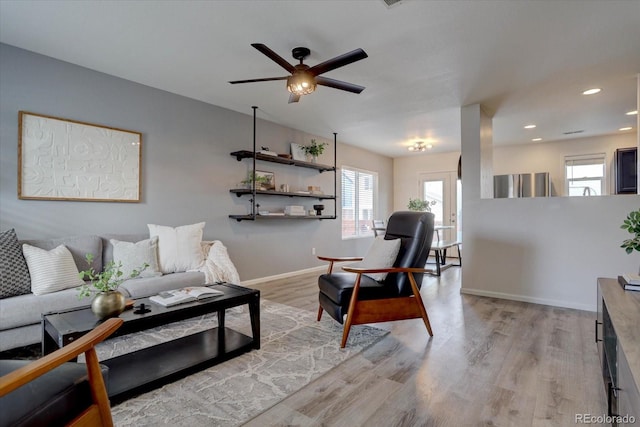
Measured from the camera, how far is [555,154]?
6449 mm

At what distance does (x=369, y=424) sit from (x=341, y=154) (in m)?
5.37

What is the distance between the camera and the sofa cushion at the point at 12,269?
91.3 inches

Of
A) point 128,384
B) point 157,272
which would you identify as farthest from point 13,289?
point 128,384

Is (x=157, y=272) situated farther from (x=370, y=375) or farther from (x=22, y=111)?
(x=370, y=375)

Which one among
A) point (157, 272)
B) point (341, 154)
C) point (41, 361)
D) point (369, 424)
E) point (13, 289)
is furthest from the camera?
point (341, 154)

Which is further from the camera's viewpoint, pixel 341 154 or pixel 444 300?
pixel 341 154

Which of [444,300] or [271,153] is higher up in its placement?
[271,153]

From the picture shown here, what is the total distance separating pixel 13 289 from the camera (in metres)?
2.35

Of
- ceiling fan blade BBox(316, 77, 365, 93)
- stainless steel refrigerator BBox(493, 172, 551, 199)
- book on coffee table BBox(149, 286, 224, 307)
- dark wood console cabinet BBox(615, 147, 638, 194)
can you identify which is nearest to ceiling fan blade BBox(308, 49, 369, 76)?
ceiling fan blade BBox(316, 77, 365, 93)

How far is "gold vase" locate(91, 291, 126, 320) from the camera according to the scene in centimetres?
183

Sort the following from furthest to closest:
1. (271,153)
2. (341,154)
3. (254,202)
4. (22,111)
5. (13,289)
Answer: (341,154)
(271,153)
(254,202)
(22,111)
(13,289)

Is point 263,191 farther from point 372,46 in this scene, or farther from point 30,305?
point 30,305

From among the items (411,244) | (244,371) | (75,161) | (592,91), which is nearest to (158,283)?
(244,371)

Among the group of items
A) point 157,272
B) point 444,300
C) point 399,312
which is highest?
point 157,272
